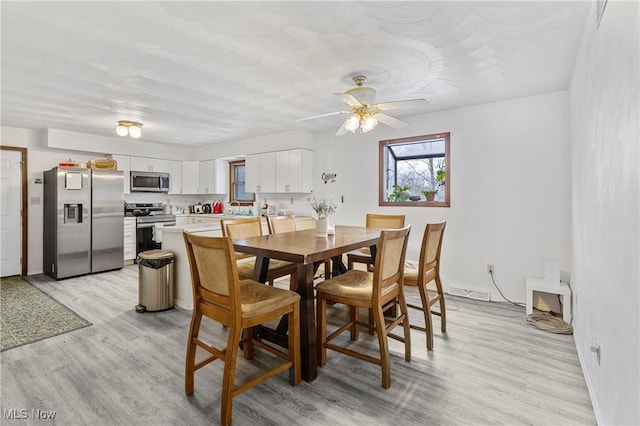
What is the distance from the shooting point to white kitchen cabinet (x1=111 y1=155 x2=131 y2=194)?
5770mm

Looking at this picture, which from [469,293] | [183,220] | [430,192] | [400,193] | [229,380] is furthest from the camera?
[183,220]

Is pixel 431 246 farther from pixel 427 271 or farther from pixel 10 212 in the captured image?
pixel 10 212

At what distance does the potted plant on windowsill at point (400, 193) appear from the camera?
4.44m

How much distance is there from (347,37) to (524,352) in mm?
2740

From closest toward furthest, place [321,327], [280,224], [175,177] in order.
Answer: [321,327], [280,224], [175,177]

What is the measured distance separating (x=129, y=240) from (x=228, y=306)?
4922mm

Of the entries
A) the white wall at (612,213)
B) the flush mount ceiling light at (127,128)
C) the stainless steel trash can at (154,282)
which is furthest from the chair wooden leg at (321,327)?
the flush mount ceiling light at (127,128)

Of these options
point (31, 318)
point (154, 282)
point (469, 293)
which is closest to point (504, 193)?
point (469, 293)

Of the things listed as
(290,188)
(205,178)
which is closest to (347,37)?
(290,188)

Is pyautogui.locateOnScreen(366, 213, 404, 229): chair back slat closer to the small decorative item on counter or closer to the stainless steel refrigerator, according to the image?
the stainless steel refrigerator

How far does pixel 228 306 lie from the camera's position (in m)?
1.75

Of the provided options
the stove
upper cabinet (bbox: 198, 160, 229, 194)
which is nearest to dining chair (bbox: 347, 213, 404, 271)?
upper cabinet (bbox: 198, 160, 229, 194)

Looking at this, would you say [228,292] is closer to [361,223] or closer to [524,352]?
[524,352]

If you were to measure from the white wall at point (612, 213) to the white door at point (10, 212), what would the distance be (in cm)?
691
